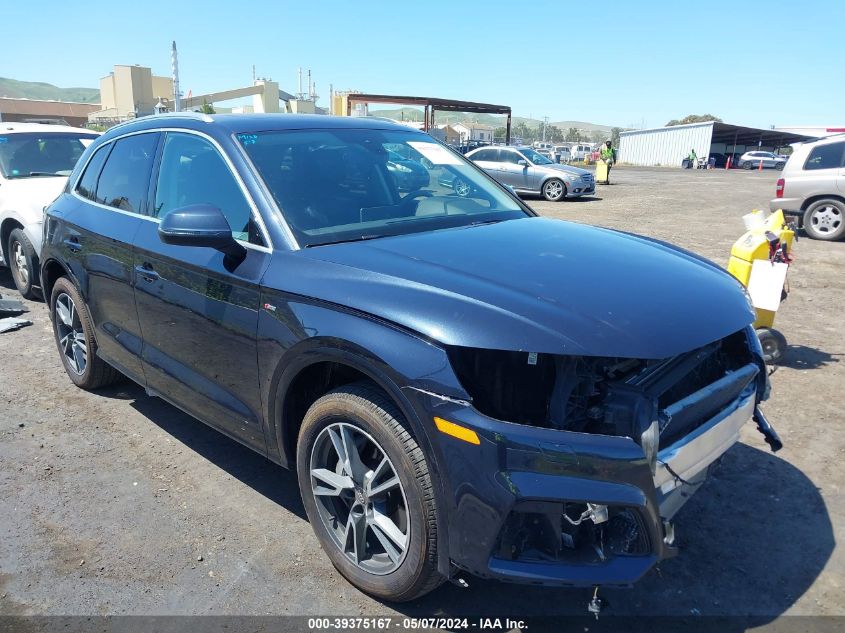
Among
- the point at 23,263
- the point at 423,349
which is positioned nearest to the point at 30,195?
the point at 23,263

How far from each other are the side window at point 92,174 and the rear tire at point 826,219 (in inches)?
481

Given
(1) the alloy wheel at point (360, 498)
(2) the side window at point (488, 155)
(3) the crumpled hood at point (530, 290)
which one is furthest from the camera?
(2) the side window at point (488, 155)

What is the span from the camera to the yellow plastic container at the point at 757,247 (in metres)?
4.61

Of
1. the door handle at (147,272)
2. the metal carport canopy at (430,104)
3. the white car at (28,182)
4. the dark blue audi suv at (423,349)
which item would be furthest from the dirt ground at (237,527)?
the metal carport canopy at (430,104)

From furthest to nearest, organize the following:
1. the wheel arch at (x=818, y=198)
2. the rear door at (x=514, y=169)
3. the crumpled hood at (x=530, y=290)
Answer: the rear door at (x=514, y=169) → the wheel arch at (x=818, y=198) → the crumpled hood at (x=530, y=290)

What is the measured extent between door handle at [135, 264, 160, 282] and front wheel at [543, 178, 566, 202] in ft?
54.9

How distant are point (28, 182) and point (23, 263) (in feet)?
3.12

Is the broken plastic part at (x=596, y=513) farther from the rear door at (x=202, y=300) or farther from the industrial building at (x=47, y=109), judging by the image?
the industrial building at (x=47, y=109)

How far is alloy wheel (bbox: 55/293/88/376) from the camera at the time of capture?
184 inches

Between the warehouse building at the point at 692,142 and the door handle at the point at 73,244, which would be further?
the warehouse building at the point at 692,142

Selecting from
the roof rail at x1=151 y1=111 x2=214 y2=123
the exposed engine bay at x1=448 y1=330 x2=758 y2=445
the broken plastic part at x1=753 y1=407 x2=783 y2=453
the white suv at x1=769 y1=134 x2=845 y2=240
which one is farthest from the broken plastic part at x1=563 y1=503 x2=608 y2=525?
the white suv at x1=769 y1=134 x2=845 y2=240

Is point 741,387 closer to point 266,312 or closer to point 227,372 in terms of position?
point 266,312

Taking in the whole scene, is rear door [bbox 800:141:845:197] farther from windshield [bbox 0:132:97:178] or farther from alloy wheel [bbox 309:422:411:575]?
alloy wheel [bbox 309:422:411:575]

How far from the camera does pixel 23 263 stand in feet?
23.9
